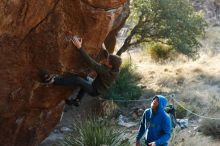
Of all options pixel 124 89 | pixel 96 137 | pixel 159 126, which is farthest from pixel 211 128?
pixel 159 126

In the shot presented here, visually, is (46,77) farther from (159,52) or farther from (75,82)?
(159,52)

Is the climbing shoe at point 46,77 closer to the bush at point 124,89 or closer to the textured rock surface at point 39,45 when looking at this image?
the textured rock surface at point 39,45

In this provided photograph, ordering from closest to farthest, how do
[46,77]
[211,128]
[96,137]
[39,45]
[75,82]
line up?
[39,45] < [46,77] < [75,82] < [96,137] < [211,128]

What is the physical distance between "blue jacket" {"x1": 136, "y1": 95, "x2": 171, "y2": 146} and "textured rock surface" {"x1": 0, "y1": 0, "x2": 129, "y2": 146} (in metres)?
1.96

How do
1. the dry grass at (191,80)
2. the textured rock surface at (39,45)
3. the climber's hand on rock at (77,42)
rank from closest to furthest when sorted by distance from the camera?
the textured rock surface at (39,45)
the climber's hand on rock at (77,42)
the dry grass at (191,80)

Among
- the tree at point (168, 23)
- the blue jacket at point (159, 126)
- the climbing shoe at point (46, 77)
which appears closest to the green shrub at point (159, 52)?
the tree at point (168, 23)

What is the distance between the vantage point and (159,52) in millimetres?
21844

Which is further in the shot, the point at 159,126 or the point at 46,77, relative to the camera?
the point at 46,77

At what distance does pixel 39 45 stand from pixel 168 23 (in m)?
9.68

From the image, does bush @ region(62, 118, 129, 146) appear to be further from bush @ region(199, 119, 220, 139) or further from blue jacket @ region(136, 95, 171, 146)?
bush @ region(199, 119, 220, 139)

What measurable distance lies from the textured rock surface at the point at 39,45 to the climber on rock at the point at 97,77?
0.60 feet

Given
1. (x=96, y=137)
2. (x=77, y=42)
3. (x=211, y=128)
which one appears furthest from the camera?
(x=211, y=128)

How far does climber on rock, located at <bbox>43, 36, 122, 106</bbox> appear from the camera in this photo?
27.5 ft

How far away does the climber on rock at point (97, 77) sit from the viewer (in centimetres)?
839
